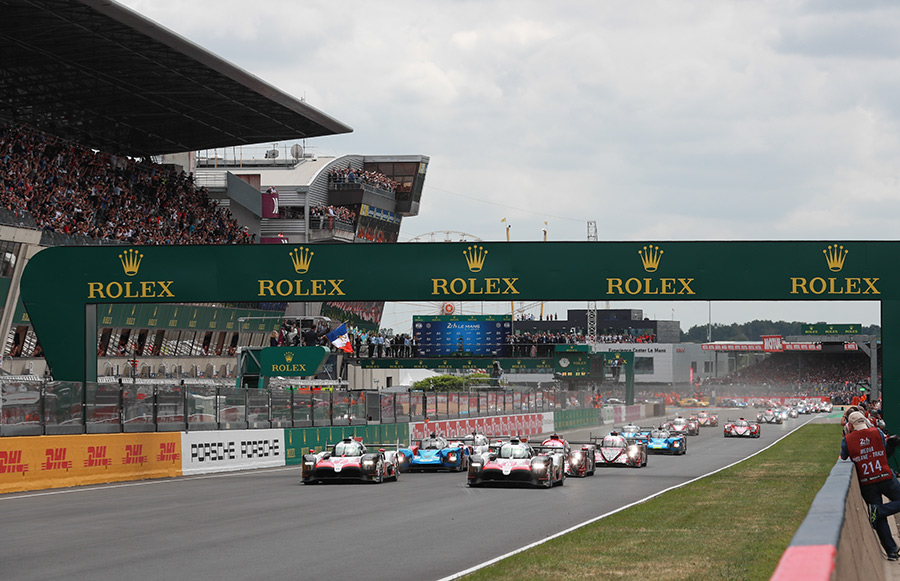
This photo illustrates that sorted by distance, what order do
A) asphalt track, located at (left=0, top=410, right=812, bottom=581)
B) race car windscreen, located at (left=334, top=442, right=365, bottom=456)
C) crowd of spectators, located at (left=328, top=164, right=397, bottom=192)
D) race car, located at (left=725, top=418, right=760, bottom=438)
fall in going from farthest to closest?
1. crowd of spectators, located at (left=328, top=164, right=397, bottom=192)
2. race car, located at (left=725, top=418, right=760, bottom=438)
3. race car windscreen, located at (left=334, top=442, right=365, bottom=456)
4. asphalt track, located at (left=0, top=410, right=812, bottom=581)

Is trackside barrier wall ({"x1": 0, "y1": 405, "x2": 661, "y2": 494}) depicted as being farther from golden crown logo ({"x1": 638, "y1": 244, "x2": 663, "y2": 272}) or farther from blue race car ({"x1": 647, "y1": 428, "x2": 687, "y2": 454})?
golden crown logo ({"x1": 638, "y1": 244, "x2": 663, "y2": 272})

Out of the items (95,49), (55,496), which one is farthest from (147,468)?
(95,49)

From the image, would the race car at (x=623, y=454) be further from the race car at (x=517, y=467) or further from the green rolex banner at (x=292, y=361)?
the green rolex banner at (x=292, y=361)

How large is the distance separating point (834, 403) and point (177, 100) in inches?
3680

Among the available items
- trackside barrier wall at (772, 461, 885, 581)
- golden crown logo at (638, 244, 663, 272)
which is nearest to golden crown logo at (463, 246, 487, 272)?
golden crown logo at (638, 244, 663, 272)

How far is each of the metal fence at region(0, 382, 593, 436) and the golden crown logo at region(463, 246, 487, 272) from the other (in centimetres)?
750

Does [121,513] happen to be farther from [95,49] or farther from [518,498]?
[95,49]

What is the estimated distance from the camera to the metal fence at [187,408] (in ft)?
77.9

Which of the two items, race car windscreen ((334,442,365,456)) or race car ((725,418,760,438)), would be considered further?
race car ((725,418,760,438))

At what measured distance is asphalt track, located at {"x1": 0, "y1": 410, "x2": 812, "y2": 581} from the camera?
40.3 ft

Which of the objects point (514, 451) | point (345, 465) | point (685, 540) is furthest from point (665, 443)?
point (685, 540)

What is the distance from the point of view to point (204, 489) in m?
24.1

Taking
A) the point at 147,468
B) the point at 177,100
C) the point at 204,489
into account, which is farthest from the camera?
the point at 177,100

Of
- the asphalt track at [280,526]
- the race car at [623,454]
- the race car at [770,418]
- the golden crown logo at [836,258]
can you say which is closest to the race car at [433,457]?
the asphalt track at [280,526]
